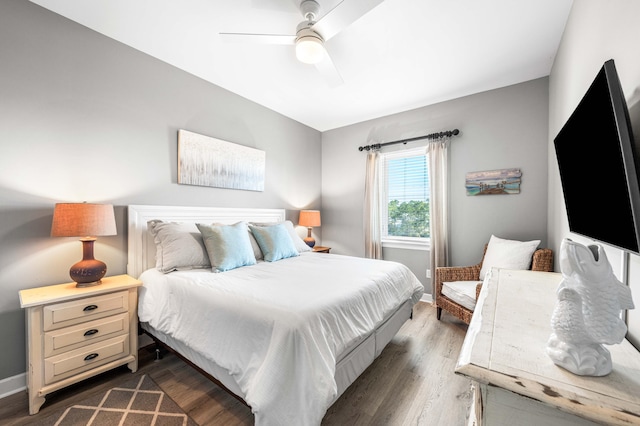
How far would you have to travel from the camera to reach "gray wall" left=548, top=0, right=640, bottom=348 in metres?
0.98

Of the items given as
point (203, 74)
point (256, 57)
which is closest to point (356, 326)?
point (256, 57)

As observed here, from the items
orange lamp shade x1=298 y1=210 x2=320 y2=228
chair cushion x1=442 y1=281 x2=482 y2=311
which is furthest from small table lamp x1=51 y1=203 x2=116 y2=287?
chair cushion x1=442 y1=281 x2=482 y2=311

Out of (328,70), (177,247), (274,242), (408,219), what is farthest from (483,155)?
(177,247)

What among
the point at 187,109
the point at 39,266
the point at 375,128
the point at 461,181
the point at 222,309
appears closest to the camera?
the point at 222,309

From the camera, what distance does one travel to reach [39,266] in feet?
6.53

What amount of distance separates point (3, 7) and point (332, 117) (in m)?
3.41

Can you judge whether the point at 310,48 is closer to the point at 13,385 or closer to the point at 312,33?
the point at 312,33

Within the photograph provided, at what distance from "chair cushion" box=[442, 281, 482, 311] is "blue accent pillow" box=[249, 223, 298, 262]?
173 centimetres

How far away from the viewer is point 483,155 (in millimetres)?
3248

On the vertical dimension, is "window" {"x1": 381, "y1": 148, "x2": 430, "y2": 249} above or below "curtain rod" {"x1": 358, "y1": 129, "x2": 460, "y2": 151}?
below

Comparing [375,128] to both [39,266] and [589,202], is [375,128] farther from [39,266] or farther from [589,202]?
[39,266]

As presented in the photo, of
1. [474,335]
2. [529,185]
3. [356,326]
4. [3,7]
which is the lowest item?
[356,326]

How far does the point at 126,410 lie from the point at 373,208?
11.4 feet

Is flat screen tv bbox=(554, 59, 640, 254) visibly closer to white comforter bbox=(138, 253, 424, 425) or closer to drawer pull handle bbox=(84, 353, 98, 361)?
white comforter bbox=(138, 253, 424, 425)
